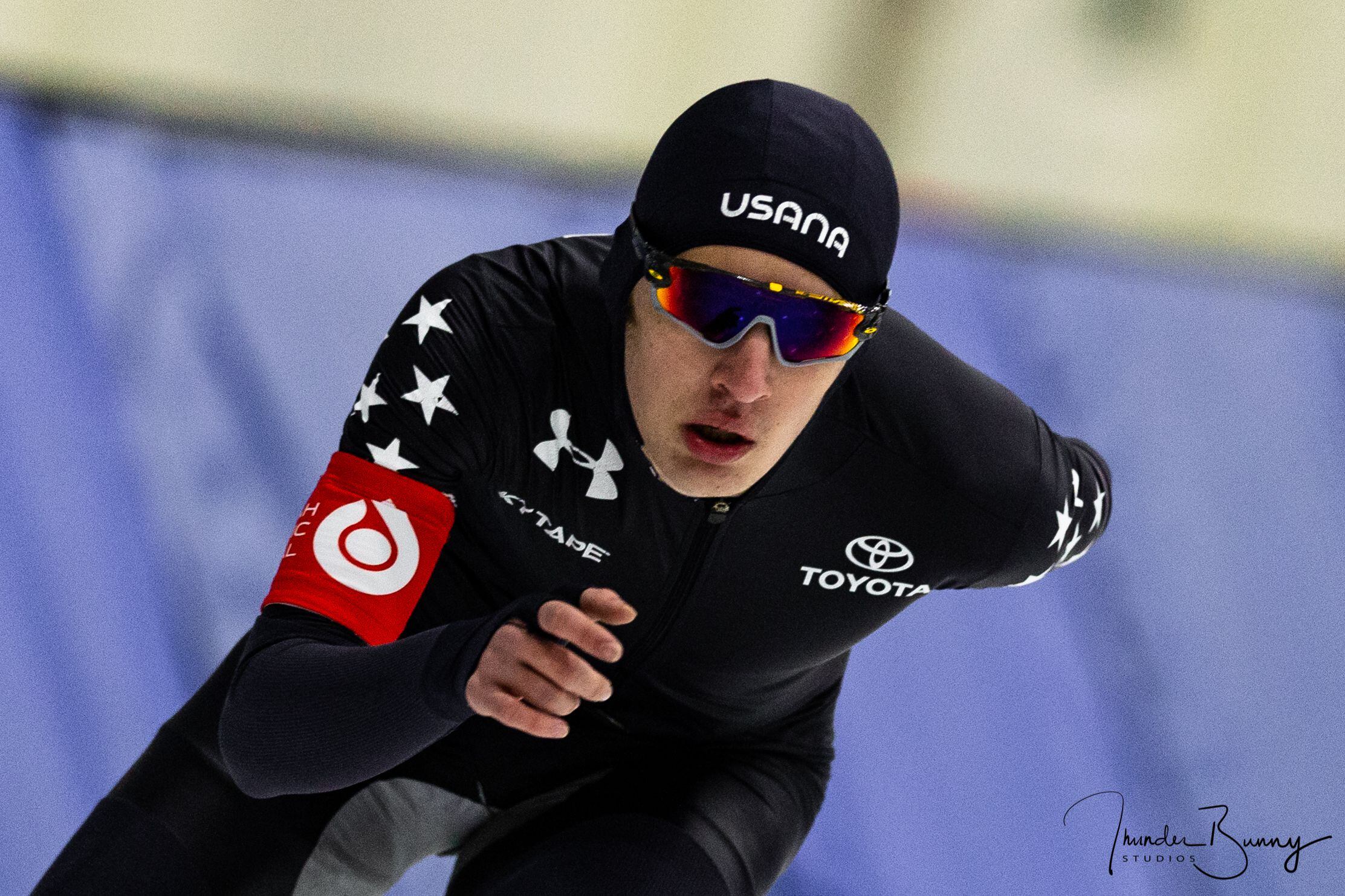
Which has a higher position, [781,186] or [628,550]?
[781,186]

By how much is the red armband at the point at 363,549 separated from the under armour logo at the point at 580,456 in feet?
0.42

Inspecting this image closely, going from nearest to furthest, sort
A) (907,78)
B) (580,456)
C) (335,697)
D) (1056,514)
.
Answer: (335,697), (580,456), (1056,514), (907,78)

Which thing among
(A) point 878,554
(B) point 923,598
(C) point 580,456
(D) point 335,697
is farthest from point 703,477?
(B) point 923,598

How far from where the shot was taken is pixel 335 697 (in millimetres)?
1224

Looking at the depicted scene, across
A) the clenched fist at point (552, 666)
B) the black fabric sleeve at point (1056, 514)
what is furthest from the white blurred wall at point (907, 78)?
the clenched fist at point (552, 666)

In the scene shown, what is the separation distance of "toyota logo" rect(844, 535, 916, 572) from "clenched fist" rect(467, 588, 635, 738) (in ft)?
1.80

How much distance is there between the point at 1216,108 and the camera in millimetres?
3686

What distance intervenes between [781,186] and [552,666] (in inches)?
19.7

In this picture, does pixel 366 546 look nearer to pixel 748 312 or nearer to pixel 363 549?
pixel 363 549

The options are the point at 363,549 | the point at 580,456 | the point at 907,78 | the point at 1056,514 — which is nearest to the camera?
the point at 363,549

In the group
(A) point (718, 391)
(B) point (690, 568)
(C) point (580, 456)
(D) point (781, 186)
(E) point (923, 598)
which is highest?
(D) point (781, 186)

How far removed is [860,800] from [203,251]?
163 centimetres

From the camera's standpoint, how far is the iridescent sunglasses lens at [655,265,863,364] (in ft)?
4.17

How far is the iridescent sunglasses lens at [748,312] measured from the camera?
1.27 meters
